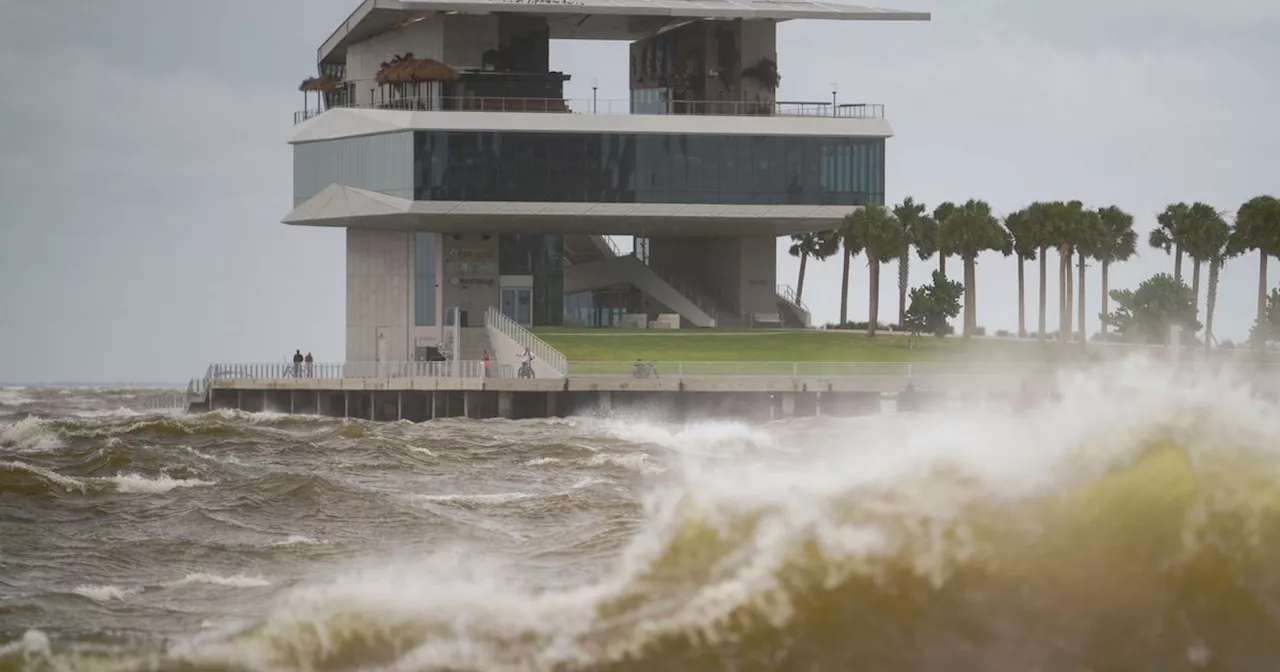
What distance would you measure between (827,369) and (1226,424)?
46250 mm

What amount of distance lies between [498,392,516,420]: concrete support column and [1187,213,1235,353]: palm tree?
37.9m

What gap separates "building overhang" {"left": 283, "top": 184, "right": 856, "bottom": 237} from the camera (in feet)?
261

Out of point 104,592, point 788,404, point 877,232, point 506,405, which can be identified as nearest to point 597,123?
point 877,232

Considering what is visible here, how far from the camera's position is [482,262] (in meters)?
85.9

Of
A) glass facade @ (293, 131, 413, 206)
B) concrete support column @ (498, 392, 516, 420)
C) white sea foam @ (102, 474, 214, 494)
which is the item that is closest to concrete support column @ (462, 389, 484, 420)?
concrete support column @ (498, 392, 516, 420)

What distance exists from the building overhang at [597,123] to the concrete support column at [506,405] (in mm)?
19132

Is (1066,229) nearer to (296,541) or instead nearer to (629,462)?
(629,462)

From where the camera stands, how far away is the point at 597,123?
8081cm

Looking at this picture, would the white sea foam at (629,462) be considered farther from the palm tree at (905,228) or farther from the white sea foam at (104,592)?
the palm tree at (905,228)

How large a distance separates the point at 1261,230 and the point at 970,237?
40.4ft

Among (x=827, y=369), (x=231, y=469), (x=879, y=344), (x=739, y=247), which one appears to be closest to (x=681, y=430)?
(x=827, y=369)

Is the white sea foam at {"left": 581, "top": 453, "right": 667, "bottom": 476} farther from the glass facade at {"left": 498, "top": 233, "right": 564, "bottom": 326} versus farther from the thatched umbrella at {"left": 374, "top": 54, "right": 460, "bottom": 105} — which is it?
the glass facade at {"left": 498, "top": 233, "right": 564, "bottom": 326}

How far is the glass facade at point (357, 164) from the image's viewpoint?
8006cm

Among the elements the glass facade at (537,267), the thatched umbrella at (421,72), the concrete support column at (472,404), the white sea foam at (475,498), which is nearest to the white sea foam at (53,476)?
the white sea foam at (475,498)
